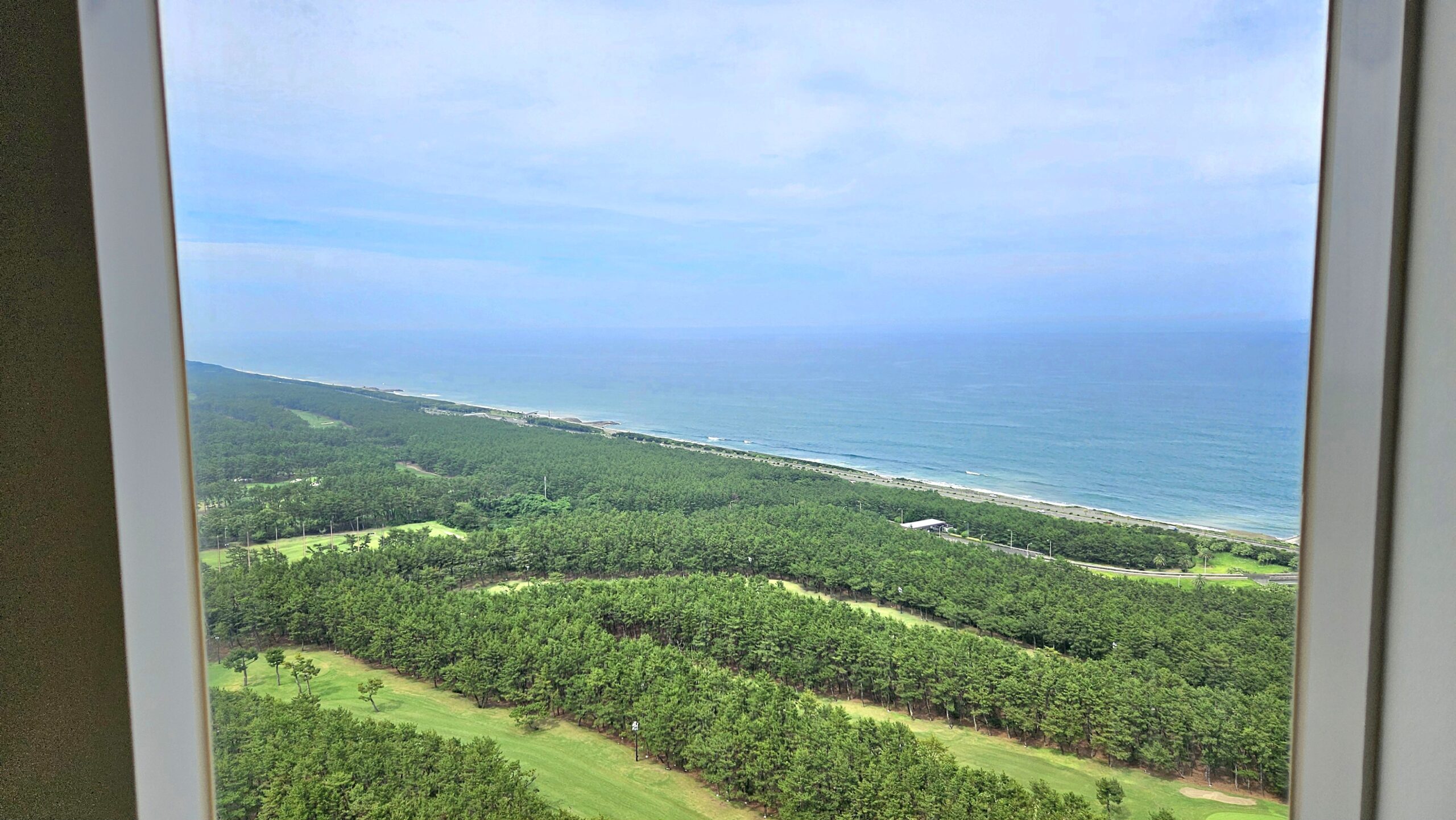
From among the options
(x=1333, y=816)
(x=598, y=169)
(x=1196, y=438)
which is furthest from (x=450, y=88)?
(x=1333, y=816)

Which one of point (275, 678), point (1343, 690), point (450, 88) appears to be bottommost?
point (275, 678)

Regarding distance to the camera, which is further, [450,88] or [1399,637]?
[450,88]

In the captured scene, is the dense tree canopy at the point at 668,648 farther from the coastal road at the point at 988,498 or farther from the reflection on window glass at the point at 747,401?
the coastal road at the point at 988,498

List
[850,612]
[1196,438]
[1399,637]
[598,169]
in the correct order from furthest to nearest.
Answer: [598,169] < [850,612] < [1196,438] < [1399,637]

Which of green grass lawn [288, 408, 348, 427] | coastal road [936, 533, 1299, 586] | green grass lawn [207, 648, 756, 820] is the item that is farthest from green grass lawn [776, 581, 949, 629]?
green grass lawn [288, 408, 348, 427]

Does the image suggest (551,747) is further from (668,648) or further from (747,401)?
(747,401)

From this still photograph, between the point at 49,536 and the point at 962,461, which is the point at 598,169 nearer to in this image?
the point at 962,461
